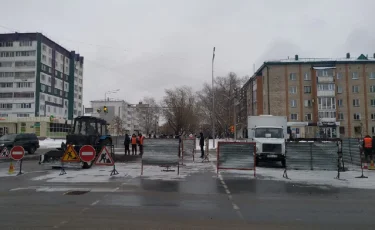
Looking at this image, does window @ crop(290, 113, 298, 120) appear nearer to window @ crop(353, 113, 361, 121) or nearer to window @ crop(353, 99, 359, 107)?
window @ crop(353, 113, 361, 121)

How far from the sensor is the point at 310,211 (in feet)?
25.1

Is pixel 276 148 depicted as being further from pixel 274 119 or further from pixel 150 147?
pixel 150 147

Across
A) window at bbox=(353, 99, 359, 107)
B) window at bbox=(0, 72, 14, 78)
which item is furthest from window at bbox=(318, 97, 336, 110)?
window at bbox=(0, 72, 14, 78)

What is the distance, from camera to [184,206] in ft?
26.2

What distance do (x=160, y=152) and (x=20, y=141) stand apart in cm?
1781

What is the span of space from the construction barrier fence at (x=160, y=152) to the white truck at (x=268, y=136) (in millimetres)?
6257

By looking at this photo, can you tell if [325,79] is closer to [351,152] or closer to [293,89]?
[293,89]

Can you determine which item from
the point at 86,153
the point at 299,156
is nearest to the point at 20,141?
the point at 86,153

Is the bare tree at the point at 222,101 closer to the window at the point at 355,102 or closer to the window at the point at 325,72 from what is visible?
the window at the point at 325,72

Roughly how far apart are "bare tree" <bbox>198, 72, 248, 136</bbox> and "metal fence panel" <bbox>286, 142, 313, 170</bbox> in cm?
5728

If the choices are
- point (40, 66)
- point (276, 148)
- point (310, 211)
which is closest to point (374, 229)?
point (310, 211)

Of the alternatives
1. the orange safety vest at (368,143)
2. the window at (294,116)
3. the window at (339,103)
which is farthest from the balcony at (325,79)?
the orange safety vest at (368,143)

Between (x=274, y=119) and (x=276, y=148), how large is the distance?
3690 millimetres

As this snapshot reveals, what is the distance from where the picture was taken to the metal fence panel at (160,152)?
47.1 ft
